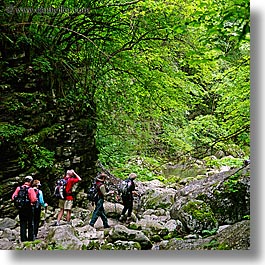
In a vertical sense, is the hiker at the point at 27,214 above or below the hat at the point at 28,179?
below

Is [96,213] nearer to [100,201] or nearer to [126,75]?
[100,201]

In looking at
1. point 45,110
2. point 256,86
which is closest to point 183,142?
point 256,86

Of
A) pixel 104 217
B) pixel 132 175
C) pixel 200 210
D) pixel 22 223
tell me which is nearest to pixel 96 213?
pixel 104 217

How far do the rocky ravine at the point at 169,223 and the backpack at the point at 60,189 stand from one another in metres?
0.12

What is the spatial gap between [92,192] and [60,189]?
0.86 ft

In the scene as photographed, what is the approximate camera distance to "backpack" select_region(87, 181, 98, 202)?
306cm

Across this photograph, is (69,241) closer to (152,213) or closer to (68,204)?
(68,204)

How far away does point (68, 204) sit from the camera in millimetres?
3086

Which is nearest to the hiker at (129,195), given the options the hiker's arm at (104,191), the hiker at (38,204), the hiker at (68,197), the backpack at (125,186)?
the backpack at (125,186)

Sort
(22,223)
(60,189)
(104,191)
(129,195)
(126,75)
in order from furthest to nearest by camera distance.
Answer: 1. (126,75)
2. (129,195)
3. (104,191)
4. (60,189)
5. (22,223)

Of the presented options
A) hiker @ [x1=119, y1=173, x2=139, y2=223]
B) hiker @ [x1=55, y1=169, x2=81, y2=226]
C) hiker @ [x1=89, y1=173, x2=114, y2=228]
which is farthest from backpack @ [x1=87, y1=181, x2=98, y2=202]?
hiker @ [x1=119, y1=173, x2=139, y2=223]

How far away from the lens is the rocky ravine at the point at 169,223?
2.71 m

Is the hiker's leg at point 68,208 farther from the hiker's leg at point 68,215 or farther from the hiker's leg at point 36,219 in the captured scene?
the hiker's leg at point 36,219

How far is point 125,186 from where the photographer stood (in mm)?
3203
